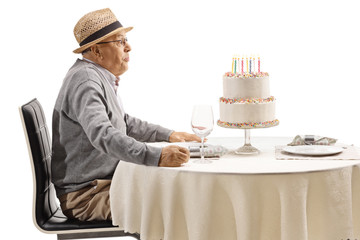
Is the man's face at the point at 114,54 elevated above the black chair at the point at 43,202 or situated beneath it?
elevated above

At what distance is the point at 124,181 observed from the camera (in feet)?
14.1

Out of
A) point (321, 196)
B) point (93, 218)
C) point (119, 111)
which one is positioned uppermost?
point (119, 111)

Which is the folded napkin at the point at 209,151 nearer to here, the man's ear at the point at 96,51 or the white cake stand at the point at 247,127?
the white cake stand at the point at 247,127

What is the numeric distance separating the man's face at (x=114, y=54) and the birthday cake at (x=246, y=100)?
2.73 feet

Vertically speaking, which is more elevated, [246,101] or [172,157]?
[246,101]

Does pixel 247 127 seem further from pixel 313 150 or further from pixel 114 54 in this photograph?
pixel 114 54

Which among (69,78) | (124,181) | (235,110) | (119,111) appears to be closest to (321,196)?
(235,110)

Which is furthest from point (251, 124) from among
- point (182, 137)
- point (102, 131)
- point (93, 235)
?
point (93, 235)

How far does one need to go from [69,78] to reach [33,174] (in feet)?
2.40

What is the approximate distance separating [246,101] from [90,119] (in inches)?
40.7

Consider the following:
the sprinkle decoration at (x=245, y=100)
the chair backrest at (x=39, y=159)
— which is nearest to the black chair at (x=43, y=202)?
the chair backrest at (x=39, y=159)

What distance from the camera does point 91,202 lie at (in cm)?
450

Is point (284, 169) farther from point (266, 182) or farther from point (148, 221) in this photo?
point (148, 221)

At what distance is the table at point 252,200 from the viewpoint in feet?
12.5
